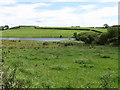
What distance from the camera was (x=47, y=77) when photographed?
14227mm

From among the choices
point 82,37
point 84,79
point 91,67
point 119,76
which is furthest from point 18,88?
point 82,37

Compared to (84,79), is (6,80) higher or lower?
higher

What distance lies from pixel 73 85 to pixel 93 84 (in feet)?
4.82

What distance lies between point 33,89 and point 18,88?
1.69 metres

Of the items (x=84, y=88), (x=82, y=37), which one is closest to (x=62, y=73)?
(x=84, y=88)

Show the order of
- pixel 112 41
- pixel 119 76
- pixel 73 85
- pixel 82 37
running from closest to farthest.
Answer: pixel 73 85, pixel 119 76, pixel 112 41, pixel 82 37

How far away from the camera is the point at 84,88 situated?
11523 mm

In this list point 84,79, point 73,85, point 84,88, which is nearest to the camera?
point 84,88

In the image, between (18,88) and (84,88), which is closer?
(18,88)

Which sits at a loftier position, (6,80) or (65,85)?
(6,80)

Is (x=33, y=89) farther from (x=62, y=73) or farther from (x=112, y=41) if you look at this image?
(x=112, y=41)

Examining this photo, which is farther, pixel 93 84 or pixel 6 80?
pixel 93 84

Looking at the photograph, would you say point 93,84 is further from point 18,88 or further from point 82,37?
point 82,37

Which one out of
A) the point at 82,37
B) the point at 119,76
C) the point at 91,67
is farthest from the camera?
the point at 82,37
